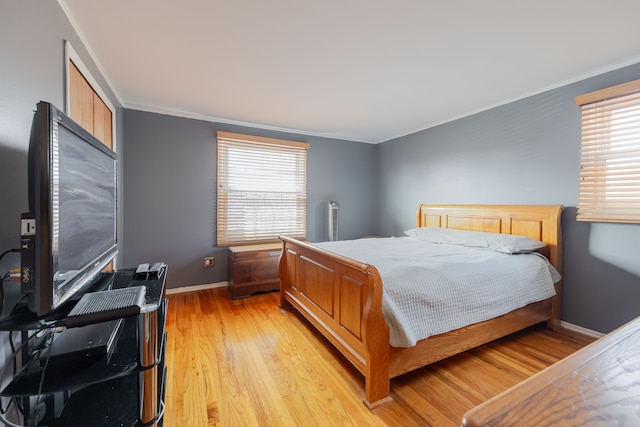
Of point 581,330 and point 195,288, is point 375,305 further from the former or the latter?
point 195,288

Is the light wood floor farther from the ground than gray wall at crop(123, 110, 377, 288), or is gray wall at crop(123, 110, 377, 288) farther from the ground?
gray wall at crop(123, 110, 377, 288)

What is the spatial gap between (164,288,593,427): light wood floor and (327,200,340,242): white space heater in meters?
1.73

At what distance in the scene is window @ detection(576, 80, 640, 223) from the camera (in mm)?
2049

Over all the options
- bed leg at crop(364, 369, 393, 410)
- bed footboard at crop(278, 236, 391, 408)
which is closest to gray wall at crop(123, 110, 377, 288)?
bed footboard at crop(278, 236, 391, 408)

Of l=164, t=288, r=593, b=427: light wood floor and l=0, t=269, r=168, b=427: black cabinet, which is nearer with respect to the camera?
l=0, t=269, r=168, b=427: black cabinet

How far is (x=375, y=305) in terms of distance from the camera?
149cm

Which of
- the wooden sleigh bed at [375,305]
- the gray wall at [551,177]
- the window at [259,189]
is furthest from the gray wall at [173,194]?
the gray wall at [551,177]

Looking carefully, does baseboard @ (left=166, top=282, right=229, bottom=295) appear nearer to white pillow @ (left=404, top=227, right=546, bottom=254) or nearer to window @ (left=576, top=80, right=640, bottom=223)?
white pillow @ (left=404, top=227, right=546, bottom=254)

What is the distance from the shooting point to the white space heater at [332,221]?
161 inches

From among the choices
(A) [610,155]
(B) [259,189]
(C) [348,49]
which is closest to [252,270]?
(B) [259,189]

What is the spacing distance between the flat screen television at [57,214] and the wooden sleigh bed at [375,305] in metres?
1.29

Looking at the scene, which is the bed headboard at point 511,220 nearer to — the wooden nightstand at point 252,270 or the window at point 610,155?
the window at point 610,155

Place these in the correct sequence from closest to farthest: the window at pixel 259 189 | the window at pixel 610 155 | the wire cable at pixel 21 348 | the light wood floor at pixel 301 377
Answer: the wire cable at pixel 21 348
the light wood floor at pixel 301 377
the window at pixel 610 155
the window at pixel 259 189

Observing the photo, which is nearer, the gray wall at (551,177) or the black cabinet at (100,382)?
the black cabinet at (100,382)
